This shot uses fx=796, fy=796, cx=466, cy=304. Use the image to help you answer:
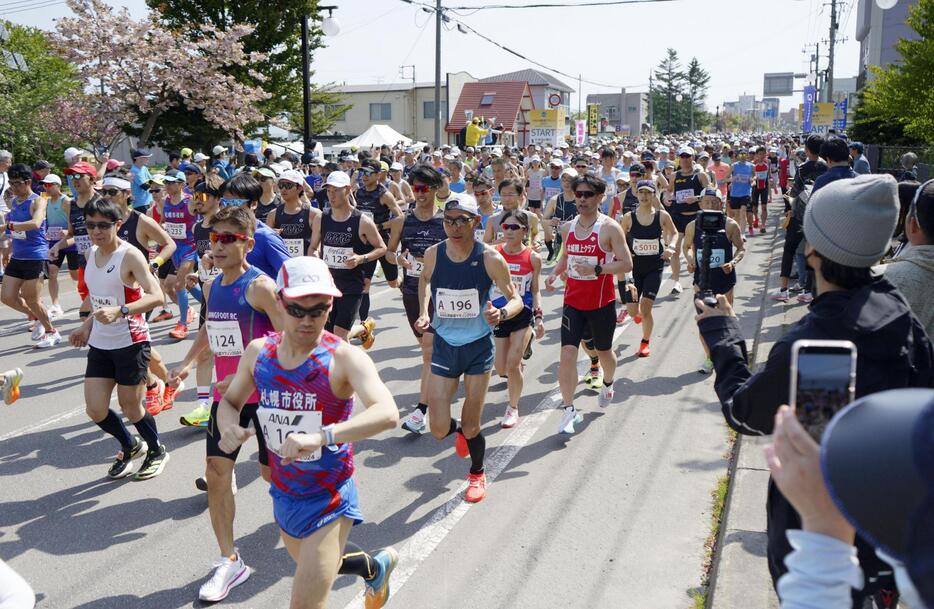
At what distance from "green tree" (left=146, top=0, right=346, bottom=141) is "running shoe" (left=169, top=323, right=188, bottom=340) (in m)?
22.3

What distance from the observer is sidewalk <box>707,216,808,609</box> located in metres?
3.85

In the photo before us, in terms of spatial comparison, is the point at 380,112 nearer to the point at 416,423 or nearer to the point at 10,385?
the point at 416,423

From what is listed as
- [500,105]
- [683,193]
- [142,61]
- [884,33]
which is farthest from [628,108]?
[683,193]

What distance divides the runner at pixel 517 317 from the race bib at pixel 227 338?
2.62m

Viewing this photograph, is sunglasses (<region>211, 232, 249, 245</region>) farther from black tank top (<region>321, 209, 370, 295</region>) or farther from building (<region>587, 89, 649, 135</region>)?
building (<region>587, 89, 649, 135</region>)

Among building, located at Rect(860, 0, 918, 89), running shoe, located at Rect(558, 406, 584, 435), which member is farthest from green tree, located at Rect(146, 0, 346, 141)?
building, located at Rect(860, 0, 918, 89)

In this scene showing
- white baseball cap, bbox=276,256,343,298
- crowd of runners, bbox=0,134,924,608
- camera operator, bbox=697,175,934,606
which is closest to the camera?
camera operator, bbox=697,175,934,606

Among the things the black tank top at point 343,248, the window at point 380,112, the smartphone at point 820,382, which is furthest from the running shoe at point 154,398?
the window at point 380,112

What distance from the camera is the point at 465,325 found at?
5309mm

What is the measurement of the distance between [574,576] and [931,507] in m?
3.45

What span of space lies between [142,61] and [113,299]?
72.3 feet

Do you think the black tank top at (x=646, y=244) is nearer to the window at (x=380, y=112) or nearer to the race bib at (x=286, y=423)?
the race bib at (x=286, y=423)

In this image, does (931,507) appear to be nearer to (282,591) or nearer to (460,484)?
(282,591)

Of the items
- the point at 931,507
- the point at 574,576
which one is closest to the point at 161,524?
the point at 574,576
